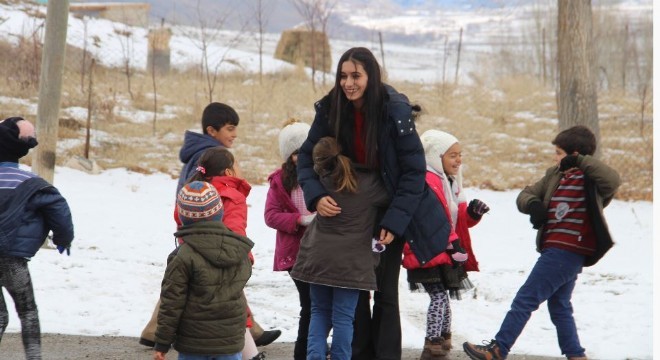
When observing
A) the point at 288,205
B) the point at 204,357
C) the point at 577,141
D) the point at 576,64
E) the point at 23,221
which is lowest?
the point at 204,357

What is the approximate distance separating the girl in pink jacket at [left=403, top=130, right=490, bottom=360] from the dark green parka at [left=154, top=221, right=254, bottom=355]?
55.7 inches

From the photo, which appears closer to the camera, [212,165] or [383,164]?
[383,164]

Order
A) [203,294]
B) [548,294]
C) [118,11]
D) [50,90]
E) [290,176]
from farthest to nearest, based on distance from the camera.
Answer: [118,11]
[50,90]
[290,176]
[548,294]
[203,294]

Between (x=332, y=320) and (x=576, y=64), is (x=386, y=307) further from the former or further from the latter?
(x=576, y=64)

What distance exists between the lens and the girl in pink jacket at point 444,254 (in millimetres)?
5375

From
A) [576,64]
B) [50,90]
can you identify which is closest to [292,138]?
[50,90]

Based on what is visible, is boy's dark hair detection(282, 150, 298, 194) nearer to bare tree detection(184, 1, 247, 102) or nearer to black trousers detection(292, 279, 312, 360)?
black trousers detection(292, 279, 312, 360)

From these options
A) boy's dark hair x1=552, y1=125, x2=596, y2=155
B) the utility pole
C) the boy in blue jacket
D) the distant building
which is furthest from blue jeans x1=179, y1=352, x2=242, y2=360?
the distant building

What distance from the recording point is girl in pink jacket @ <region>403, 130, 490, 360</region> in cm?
538

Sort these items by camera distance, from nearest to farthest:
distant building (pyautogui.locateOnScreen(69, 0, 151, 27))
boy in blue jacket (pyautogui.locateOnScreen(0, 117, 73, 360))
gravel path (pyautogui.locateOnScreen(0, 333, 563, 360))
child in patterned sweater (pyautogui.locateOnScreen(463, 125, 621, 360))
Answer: boy in blue jacket (pyautogui.locateOnScreen(0, 117, 73, 360))
child in patterned sweater (pyautogui.locateOnScreen(463, 125, 621, 360))
gravel path (pyautogui.locateOnScreen(0, 333, 563, 360))
distant building (pyautogui.locateOnScreen(69, 0, 151, 27))

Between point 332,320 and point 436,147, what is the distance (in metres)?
1.25

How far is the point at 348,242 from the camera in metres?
4.65

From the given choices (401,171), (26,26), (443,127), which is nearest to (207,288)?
(401,171)

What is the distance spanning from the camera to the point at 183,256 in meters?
4.10
